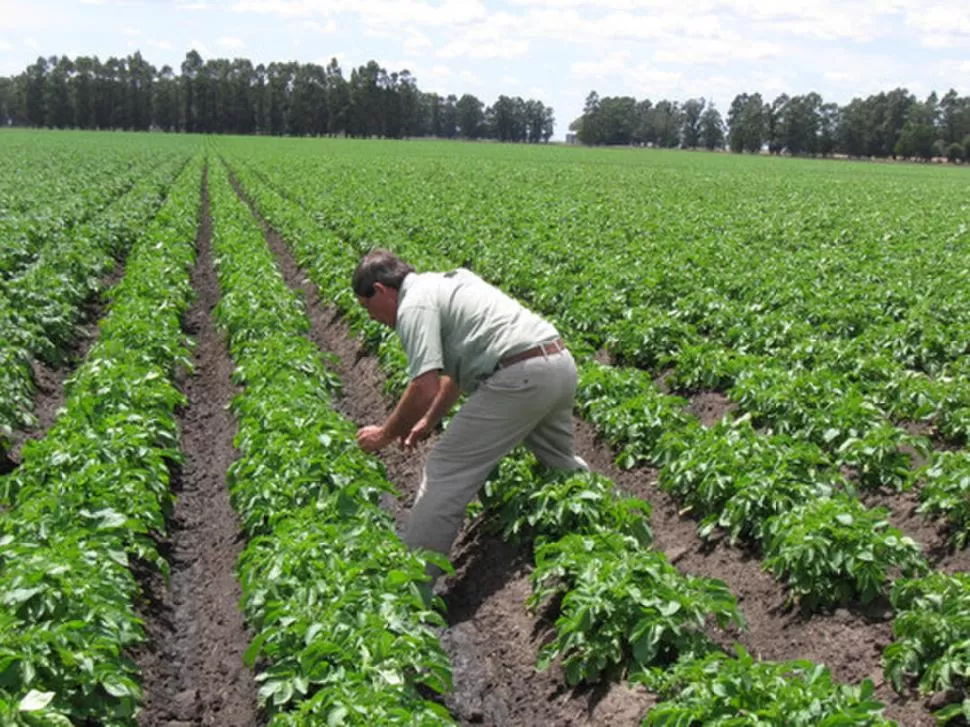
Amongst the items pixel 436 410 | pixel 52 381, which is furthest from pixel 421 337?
pixel 52 381

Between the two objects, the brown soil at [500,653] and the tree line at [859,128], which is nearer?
the brown soil at [500,653]

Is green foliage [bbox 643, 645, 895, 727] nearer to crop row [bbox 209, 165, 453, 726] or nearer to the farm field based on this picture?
the farm field

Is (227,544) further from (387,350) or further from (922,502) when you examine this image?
(922,502)

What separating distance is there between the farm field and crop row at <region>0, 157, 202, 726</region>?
2cm

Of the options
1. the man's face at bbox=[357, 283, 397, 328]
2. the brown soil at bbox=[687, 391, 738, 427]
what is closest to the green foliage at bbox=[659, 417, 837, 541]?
the brown soil at bbox=[687, 391, 738, 427]

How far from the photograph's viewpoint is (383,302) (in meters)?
5.71

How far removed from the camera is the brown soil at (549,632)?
4871mm

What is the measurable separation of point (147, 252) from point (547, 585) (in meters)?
12.3

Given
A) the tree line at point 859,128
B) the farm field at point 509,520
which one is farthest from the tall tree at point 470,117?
the farm field at point 509,520

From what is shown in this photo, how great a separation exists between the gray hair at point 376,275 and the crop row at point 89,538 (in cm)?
188

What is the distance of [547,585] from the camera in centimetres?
563

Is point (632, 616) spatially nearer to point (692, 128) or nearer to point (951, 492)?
point (951, 492)

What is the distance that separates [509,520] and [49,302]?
8.39 metres

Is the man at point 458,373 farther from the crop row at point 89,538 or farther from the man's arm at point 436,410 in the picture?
the crop row at point 89,538
